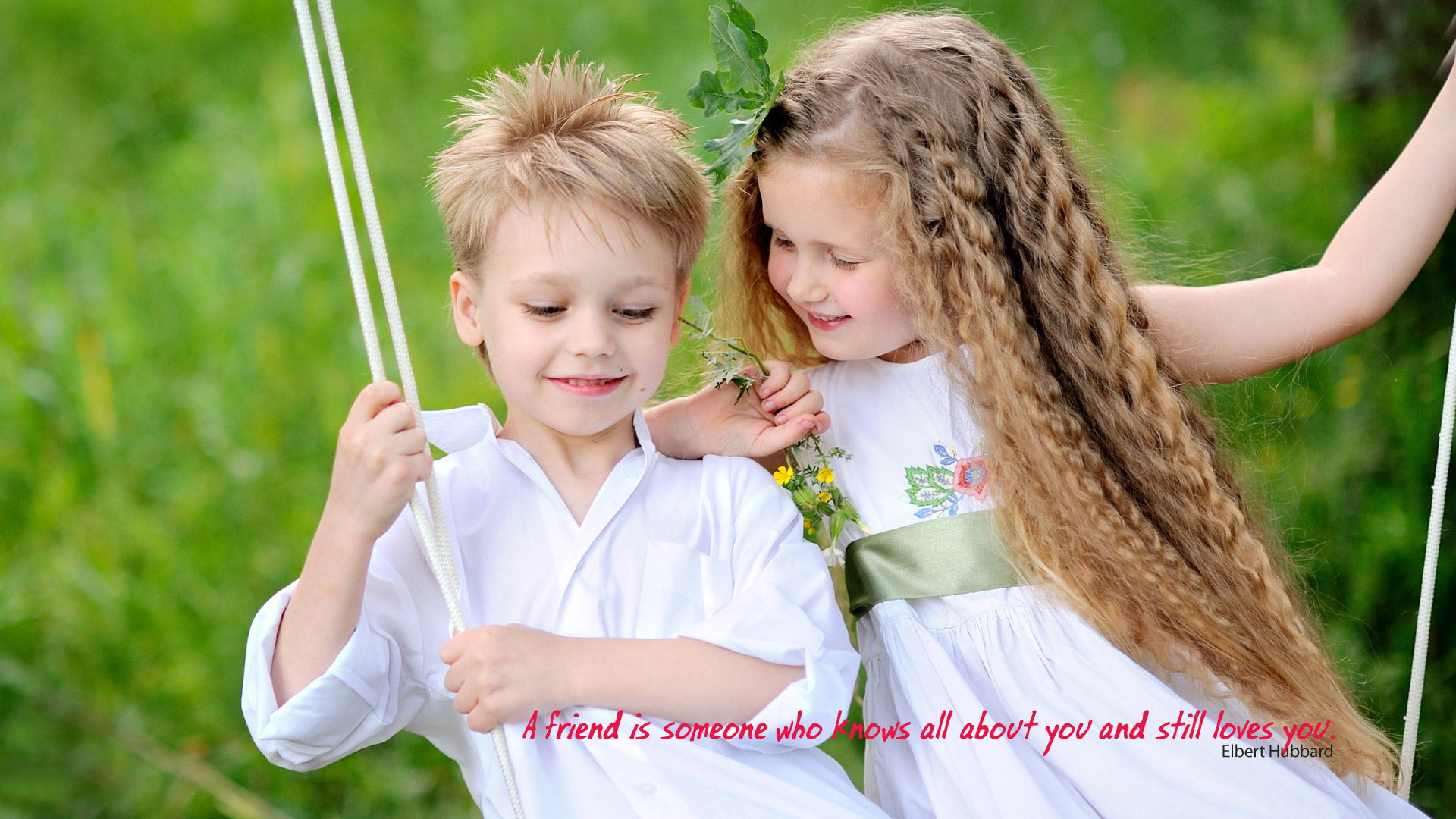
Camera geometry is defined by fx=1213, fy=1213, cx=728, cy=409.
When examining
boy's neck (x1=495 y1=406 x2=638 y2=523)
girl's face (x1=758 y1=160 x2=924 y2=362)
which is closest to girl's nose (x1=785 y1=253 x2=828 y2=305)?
girl's face (x1=758 y1=160 x2=924 y2=362)

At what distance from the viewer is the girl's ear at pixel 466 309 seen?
1.75 metres

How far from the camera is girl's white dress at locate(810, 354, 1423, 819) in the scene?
1749 mm

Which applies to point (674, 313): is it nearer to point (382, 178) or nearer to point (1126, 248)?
point (1126, 248)

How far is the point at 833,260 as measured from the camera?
190 centimetres

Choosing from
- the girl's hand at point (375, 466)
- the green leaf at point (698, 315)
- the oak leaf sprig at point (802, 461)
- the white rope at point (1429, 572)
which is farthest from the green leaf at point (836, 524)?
the white rope at point (1429, 572)

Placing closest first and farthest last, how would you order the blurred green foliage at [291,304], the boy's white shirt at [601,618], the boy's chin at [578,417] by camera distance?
the boy's white shirt at [601,618] < the boy's chin at [578,417] < the blurred green foliage at [291,304]

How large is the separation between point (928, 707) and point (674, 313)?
70cm

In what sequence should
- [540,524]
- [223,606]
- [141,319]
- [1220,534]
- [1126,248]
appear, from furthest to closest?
[141,319] → [223,606] → [1126,248] → [1220,534] → [540,524]

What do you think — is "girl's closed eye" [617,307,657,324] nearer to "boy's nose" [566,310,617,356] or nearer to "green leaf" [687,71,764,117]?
"boy's nose" [566,310,617,356]

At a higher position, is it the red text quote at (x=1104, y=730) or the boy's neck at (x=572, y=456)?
the boy's neck at (x=572, y=456)

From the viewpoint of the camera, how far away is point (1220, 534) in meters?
1.89

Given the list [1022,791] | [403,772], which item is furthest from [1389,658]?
[403,772]

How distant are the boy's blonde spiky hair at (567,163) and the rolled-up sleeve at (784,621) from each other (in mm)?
386

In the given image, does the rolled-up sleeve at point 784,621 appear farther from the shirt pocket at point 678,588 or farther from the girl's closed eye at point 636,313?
the girl's closed eye at point 636,313
